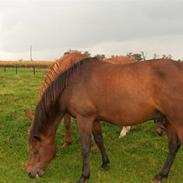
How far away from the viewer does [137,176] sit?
22.6ft

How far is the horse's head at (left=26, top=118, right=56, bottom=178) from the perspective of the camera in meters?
6.52

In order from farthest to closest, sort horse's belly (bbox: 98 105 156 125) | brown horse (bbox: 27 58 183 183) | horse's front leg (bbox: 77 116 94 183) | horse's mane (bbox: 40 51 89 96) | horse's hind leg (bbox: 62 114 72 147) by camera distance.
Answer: horse's hind leg (bbox: 62 114 72 147)
horse's mane (bbox: 40 51 89 96)
horse's front leg (bbox: 77 116 94 183)
horse's belly (bbox: 98 105 156 125)
brown horse (bbox: 27 58 183 183)

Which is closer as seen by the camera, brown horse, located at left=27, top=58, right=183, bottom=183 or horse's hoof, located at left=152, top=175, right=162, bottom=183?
brown horse, located at left=27, top=58, right=183, bottom=183

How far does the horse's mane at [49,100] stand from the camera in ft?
21.3

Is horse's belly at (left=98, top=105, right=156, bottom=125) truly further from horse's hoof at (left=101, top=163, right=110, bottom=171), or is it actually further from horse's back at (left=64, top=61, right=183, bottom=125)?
horse's hoof at (left=101, top=163, right=110, bottom=171)

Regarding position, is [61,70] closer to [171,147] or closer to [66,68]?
[66,68]

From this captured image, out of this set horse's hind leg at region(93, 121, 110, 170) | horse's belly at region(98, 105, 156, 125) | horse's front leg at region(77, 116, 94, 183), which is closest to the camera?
horse's belly at region(98, 105, 156, 125)

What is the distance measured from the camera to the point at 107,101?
6.18 meters

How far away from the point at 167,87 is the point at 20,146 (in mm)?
4083

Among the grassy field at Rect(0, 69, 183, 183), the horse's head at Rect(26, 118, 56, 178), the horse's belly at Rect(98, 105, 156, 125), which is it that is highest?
the horse's belly at Rect(98, 105, 156, 125)

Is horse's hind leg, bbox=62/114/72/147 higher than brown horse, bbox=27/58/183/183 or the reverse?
the reverse

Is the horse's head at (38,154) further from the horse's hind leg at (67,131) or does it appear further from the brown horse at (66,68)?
the horse's hind leg at (67,131)

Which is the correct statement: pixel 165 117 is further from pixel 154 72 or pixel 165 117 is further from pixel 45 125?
pixel 45 125

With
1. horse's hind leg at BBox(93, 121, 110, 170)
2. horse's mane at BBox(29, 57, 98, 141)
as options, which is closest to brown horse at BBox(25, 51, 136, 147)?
horse's mane at BBox(29, 57, 98, 141)
